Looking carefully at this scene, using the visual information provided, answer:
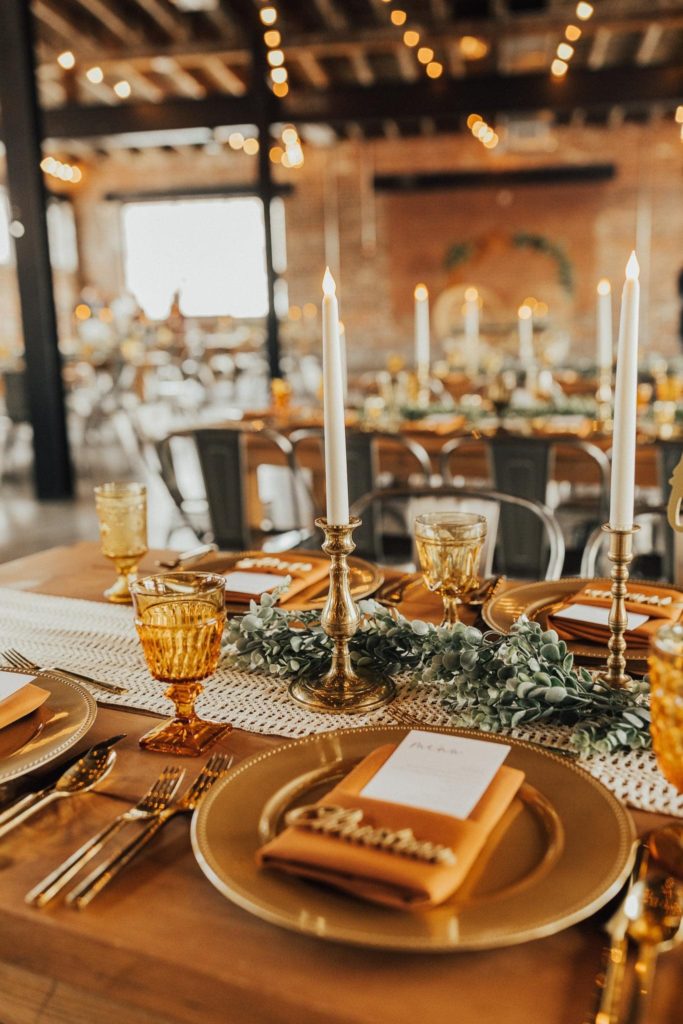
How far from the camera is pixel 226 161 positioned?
1308cm

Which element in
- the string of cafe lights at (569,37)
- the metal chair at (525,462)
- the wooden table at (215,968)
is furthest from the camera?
the string of cafe lights at (569,37)

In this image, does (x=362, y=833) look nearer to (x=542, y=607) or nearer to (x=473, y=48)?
(x=542, y=607)

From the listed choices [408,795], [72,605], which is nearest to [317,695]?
[408,795]

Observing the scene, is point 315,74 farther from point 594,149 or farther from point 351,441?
point 351,441

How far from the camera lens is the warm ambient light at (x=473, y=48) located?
8550 millimetres

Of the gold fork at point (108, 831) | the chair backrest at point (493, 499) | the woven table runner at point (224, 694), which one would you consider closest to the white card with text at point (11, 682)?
the woven table runner at point (224, 694)

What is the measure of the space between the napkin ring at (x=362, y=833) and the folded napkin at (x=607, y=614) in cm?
57

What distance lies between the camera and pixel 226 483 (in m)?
3.25

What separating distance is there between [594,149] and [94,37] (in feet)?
20.4

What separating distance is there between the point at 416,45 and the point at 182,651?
8655 millimetres

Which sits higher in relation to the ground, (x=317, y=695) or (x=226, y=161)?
(x=226, y=161)

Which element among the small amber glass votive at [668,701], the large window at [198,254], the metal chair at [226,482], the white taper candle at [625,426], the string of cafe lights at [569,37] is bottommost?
the metal chair at [226,482]

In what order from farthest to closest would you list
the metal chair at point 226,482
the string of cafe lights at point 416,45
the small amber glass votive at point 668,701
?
1. the string of cafe lights at point 416,45
2. the metal chair at point 226,482
3. the small amber glass votive at point 668,701

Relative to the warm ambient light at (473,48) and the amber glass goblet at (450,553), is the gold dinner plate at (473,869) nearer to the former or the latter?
the amber glass goblet at (450,553)
